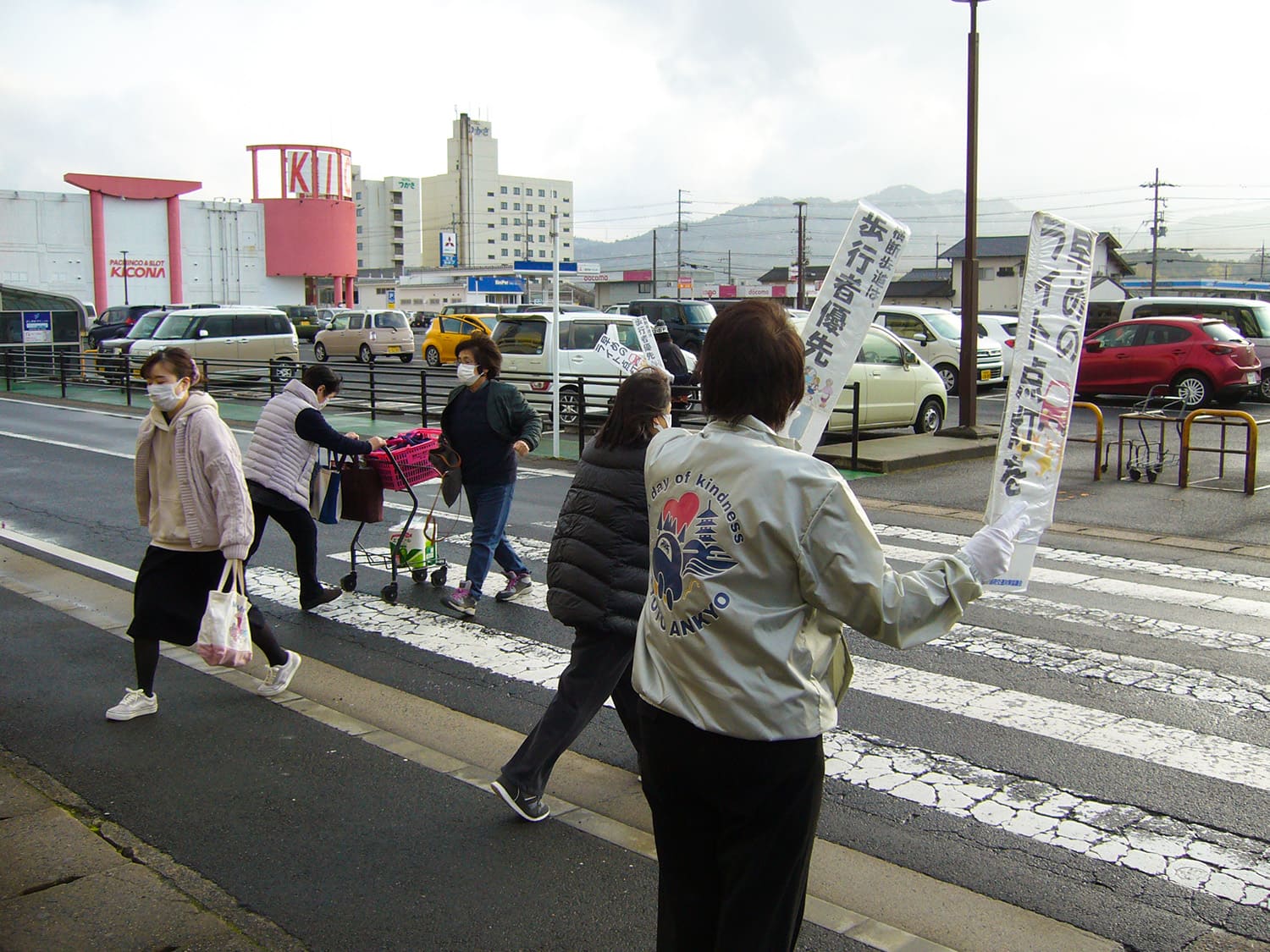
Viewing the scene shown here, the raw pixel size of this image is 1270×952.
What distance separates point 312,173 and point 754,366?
7474cm

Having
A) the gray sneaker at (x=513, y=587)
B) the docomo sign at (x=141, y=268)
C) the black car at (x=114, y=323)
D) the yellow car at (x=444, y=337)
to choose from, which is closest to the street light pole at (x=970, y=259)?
the gray sneaker at (x=513, y=587)

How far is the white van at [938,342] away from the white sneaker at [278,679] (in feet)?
64.5

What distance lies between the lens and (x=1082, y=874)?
4.01 m

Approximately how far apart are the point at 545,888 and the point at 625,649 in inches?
35.4

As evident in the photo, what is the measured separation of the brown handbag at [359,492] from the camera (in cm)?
781

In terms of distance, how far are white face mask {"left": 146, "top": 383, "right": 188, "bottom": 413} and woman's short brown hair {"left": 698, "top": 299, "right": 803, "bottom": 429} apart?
361 cm

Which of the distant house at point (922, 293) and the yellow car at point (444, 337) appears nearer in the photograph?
the yellow car at point (444, 337)

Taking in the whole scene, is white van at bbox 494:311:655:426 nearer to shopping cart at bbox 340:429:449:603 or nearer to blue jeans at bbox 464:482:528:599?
shopping cart at bbox 340:429:449:603

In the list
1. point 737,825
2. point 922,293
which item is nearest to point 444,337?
point 737,825

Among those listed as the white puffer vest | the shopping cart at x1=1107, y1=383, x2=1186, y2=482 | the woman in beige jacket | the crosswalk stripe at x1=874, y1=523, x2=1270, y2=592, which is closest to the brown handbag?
the white puffer vest

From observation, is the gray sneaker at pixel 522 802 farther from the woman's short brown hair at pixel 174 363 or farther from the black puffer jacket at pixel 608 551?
the woman's short brown hair at pixel 174 363

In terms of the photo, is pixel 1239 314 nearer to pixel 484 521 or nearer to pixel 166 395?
pixel 484 521

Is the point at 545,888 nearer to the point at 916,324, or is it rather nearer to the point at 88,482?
the point at 88,482

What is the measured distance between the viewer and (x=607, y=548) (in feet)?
13.6
